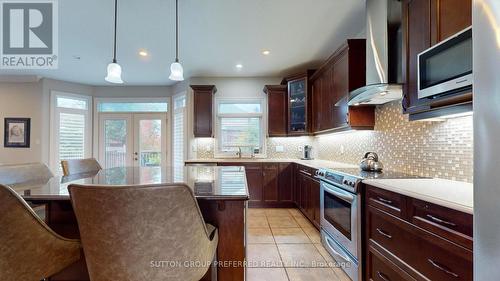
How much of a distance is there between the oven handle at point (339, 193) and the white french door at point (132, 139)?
173 inches

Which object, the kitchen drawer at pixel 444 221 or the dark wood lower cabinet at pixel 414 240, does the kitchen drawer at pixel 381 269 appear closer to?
the dark wood lower cabinet at pixel 414 240

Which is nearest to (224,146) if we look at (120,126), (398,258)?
(120,126)

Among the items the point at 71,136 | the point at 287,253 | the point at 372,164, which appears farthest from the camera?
the point at 71,136

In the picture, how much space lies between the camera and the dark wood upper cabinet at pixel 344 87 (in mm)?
2793

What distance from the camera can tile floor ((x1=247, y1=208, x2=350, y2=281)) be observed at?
2.21m

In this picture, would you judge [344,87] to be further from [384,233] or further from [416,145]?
[384,233]

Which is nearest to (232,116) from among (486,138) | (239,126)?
(239,126)

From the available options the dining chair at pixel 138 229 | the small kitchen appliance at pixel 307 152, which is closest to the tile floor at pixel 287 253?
the small kitchen appliance at pixel 307 152

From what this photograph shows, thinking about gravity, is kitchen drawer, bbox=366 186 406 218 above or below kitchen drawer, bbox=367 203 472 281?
above

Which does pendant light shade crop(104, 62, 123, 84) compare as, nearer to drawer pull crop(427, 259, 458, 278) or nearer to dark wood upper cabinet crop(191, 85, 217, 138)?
dark wood upper cabinet crop(191, 85, 217, 138)

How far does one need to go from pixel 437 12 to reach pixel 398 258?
5.26 feet

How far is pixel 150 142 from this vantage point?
5906mm

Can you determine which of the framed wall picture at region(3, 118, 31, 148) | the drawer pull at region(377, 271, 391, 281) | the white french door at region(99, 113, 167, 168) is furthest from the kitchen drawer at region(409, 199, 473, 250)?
the framed wall picture at region(3, 118, 31, 148)

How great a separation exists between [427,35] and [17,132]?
282 inches
